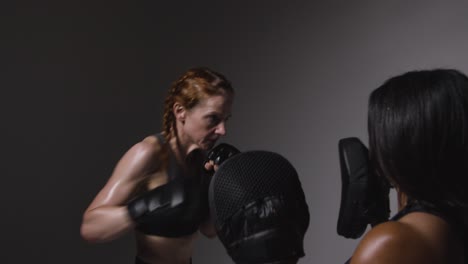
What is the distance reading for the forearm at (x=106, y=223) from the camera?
106 centimetres

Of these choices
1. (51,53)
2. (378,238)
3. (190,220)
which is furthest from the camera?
(51,53)

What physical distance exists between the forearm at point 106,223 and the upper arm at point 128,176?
1.4 inches

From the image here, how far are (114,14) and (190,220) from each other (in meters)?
1.33

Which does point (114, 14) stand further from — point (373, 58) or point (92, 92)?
point (373, 58)

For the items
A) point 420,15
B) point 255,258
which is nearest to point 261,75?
point 420,15

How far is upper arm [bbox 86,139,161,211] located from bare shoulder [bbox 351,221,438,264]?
746mm

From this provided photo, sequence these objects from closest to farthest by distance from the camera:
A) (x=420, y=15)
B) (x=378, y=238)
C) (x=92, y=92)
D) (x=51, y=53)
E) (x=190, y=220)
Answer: (x=378, y=238)
(x=190, y=220)
(x=420, y=15)
(x=51, y=53)
(x=92, y=92)

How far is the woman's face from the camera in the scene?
1.29 metres

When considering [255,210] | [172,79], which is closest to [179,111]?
[255,210]

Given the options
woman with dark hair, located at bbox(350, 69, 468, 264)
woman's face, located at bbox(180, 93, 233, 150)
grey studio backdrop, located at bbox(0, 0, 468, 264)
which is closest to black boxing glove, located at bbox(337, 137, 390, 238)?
woman with dark hair, located at bbox(350, 69, 468, 264)

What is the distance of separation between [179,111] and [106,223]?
39 centimetres

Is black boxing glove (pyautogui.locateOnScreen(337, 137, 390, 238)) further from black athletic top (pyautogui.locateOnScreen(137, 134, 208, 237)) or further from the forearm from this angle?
the forearm

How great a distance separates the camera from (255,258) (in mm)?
601

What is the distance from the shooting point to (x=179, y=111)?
1343 millimetres
